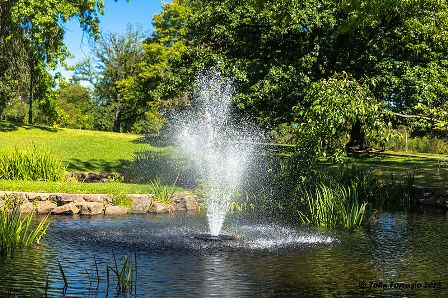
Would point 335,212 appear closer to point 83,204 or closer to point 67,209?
point 83,204

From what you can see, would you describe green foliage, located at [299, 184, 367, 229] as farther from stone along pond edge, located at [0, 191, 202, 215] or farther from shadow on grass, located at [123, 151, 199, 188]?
shadow on grass, located at [123, 151, 199, 188]

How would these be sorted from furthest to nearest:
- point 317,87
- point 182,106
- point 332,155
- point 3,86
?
point 3,86, point 182,106, point 332,155, point 317,87

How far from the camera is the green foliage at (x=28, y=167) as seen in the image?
18.8 m

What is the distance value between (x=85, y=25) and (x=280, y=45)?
13.1 m

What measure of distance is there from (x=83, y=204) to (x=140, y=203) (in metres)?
1.80

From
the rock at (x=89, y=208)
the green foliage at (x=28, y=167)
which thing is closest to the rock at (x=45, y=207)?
the rock at (x=89, y=208)

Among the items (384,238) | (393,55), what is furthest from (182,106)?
(384,238)

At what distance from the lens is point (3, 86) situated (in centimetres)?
5094

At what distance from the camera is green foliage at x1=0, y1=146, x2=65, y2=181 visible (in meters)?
18.8

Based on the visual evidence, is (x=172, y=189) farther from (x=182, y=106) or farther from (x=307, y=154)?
(x=182, y=106)

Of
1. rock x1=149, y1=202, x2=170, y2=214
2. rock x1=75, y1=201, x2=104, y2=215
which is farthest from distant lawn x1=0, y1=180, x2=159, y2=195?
rock x1=149, y1=202, x2=170, y2=214

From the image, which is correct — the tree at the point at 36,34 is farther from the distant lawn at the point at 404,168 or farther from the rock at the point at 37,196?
the distant lawn at the point at 404,168

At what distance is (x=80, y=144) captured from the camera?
34281mm

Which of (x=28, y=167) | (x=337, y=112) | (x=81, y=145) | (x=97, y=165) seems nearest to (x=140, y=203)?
(x=28, y=167)
